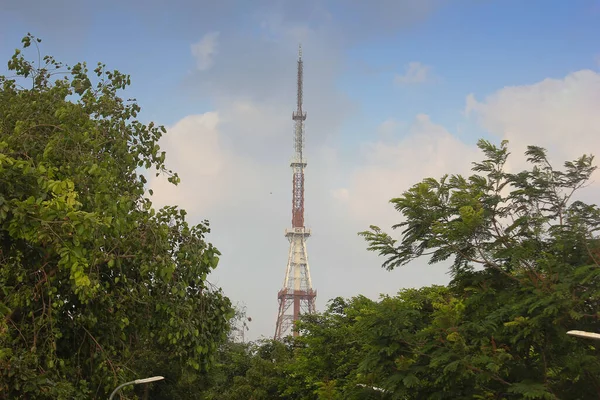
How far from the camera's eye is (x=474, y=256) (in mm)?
15758

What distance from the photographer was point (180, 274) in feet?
41.6

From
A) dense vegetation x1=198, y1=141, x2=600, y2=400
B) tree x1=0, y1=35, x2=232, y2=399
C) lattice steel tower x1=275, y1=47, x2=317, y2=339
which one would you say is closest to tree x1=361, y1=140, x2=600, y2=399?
dense vegetation x1=198, y1=141, x2=600, y2=400

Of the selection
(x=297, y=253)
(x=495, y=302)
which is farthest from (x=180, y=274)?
(x=297, y=253)

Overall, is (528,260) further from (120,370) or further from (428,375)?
(120,370)

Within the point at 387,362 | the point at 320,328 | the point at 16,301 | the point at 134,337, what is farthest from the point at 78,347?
the point at 320,328

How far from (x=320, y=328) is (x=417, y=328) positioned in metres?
16.3

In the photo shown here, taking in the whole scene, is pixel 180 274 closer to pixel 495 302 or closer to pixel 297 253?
pixel 495 302

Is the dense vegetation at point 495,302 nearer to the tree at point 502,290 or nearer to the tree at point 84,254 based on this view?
the tree at point 502,290

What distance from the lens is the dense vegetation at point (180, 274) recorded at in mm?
10891

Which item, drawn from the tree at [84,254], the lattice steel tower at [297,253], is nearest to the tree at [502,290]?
the tree at [84,254]

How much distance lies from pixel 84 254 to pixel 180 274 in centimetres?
258

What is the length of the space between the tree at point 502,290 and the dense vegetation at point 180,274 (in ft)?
0.12

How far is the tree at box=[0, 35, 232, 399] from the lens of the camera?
33.2ft

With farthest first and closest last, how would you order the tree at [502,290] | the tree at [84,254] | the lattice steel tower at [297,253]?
the lattice steel tower at [297,253] < the tree at [502,290] < the tree at [84,254]
